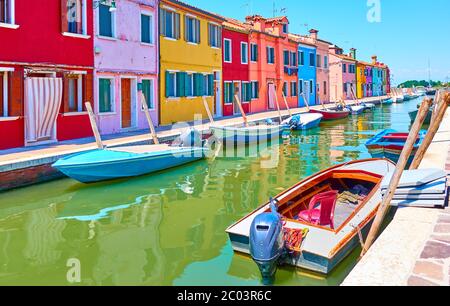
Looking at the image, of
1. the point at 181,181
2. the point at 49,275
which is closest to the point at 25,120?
the point at 181,181

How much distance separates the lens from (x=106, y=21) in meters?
16.9

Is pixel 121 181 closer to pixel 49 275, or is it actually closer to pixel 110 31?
pixel 49 275

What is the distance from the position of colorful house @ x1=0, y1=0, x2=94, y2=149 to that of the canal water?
9.90 ft

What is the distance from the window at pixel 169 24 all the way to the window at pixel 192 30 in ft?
2.64

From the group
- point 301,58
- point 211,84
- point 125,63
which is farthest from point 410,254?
point 301,58

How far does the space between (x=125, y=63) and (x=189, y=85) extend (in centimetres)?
512

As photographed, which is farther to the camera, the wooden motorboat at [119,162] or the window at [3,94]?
the window at [3,94]

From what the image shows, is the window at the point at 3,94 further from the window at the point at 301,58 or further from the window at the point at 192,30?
the window at the point at 301,58

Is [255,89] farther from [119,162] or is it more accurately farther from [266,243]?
[266,243]

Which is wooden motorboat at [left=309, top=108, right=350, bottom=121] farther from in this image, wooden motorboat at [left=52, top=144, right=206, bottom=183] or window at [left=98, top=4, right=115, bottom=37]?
wooden motorboat at [left=52, top=144, right=206, bottom=183]

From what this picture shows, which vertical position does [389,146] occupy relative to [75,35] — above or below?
below

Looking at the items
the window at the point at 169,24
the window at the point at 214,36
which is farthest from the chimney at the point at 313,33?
the window at the point at 169,24

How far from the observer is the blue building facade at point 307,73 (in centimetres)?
3809

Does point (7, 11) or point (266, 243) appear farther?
point (7, 11)
